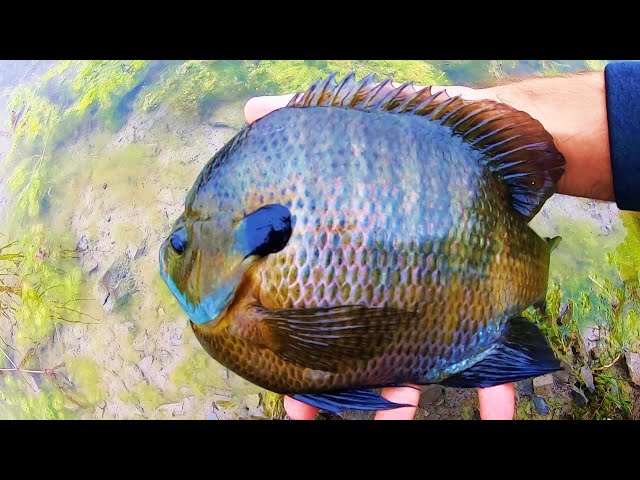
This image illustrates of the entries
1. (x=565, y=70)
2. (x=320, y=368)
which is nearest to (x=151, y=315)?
(x=320, y=368)

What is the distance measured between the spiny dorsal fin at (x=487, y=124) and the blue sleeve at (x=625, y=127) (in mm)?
375

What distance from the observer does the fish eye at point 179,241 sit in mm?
1468

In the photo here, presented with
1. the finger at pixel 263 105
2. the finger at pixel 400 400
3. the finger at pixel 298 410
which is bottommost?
the finger at pixel 298 410

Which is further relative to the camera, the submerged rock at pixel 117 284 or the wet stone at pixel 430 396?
the submerged rock at pixel 117 284

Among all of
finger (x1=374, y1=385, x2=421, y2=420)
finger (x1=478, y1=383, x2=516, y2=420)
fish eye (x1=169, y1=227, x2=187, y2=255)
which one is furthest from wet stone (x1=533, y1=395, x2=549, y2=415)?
fish eye (x1=169, y1=227, x2=187, y2=255)

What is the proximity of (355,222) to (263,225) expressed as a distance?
0.74ft

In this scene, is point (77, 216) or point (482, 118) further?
point (77, 216)

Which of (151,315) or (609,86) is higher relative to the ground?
(609,86)

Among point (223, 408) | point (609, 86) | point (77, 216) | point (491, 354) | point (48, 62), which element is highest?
point (609, 86)

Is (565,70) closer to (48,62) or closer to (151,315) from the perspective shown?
(151,315)

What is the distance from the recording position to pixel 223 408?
2.34 m

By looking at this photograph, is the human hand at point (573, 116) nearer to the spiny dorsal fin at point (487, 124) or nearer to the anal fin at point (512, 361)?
the spiny dorsal fin at point (487, 124)

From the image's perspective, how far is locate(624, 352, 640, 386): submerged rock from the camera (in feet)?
7.77

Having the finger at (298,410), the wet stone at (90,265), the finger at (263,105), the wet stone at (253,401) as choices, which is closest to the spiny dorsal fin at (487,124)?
the finger at (263,105)
